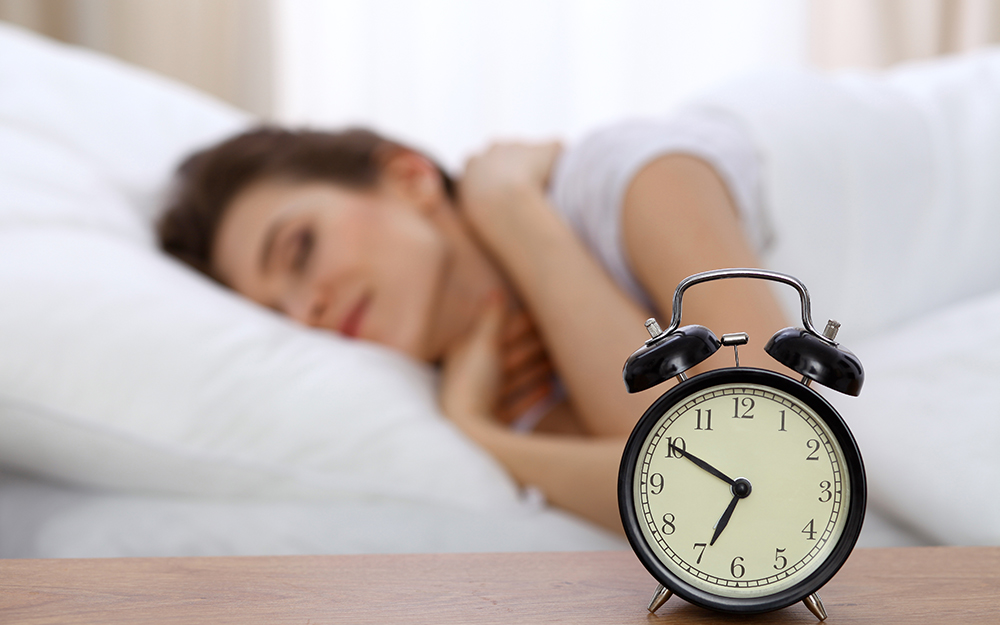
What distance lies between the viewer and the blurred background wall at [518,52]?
7.23ft

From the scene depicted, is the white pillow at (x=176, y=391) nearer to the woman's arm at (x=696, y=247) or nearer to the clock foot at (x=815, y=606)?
the woman's arm at (x=696, y=247)

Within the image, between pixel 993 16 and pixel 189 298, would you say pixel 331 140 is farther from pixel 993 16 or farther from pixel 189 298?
pixel 993 16

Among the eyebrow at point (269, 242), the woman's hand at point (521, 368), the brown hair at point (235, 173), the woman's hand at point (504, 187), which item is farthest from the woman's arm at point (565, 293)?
the eyebrow at point (269, 242)

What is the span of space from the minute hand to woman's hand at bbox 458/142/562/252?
2.59ft

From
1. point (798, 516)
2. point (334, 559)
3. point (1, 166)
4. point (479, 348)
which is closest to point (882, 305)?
point (479, 348)

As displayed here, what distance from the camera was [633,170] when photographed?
1.01 m

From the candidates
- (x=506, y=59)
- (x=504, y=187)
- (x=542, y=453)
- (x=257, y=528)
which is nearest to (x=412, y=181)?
(x=504, y=187)

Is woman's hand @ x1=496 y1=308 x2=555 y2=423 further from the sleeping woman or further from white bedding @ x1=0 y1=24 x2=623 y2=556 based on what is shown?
white bedding @ x1=0 y1=24 x2=623 y2=556

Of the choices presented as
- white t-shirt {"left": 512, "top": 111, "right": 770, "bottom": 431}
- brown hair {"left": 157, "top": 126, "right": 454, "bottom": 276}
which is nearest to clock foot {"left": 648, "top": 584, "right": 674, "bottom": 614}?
white t-shirt {"left": 512, "top": 111, "right": 770, "bottom": 431}

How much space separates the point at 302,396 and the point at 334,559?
368 millimetres

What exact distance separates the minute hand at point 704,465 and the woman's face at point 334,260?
2.63 feet

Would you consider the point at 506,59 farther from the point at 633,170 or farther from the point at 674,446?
the point at 674,446

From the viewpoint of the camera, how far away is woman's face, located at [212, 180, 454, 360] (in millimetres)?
1111

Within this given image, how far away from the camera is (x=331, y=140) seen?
132 centimetres
